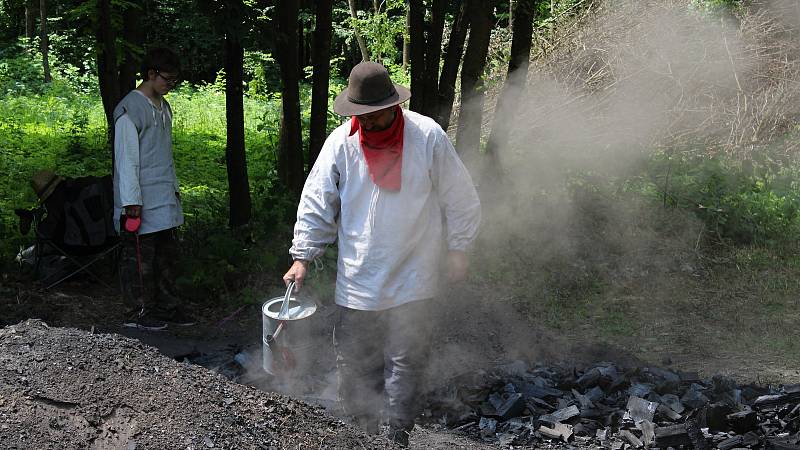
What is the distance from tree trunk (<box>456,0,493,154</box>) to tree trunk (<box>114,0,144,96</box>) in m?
3.23

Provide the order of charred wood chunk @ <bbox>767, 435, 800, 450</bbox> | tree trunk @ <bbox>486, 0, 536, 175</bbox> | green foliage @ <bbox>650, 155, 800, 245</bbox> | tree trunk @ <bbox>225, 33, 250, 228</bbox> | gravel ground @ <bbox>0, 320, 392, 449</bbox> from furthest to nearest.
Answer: tree trunk @ <bbox>486, 0, 536, 175</bbox>
green foliage @ <bbox>650, 155, 800, 245</bbox>
tree trunk @ <bbox>225, 33, 250, 228</bbox>
charred wood chunk @ <bbox>767, 435, 800, 450</bbox>
gravel ground @ <bbox>0, 320, 392, 449</bbox>

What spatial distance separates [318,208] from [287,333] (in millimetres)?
633

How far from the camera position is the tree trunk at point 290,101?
8.14 meters

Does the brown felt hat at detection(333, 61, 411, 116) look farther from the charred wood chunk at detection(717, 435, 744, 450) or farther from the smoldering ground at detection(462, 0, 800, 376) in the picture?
the smoldering ground at detection(462, 0, 800, 376)

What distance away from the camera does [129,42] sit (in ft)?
25.8

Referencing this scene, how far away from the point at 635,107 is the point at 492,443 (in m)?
9.42

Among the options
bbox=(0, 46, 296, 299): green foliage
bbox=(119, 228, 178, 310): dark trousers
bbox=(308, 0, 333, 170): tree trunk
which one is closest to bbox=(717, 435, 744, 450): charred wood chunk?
bbox=(0, 46, 296, 299): green foliage

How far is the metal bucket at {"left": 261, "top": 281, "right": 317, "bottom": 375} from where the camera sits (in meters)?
4.17

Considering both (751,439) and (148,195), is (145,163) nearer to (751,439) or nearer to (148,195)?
(148,195)

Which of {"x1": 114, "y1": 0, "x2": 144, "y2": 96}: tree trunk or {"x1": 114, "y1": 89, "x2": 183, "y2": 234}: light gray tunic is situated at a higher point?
{"x1": 114, "y1": 0, "x2": 144, "y2": 96}: tree trunk

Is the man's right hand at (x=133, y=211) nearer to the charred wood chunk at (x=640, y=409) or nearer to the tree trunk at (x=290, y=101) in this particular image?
the tree trunk at (x=290, y=101)

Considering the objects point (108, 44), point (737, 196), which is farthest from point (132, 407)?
point (737, 196)

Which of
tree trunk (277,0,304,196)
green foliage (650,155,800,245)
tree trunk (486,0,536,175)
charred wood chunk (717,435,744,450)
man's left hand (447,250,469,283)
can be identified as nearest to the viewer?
man's left hand (447,250,469,283)

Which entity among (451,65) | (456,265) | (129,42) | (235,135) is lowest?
(235,135)
